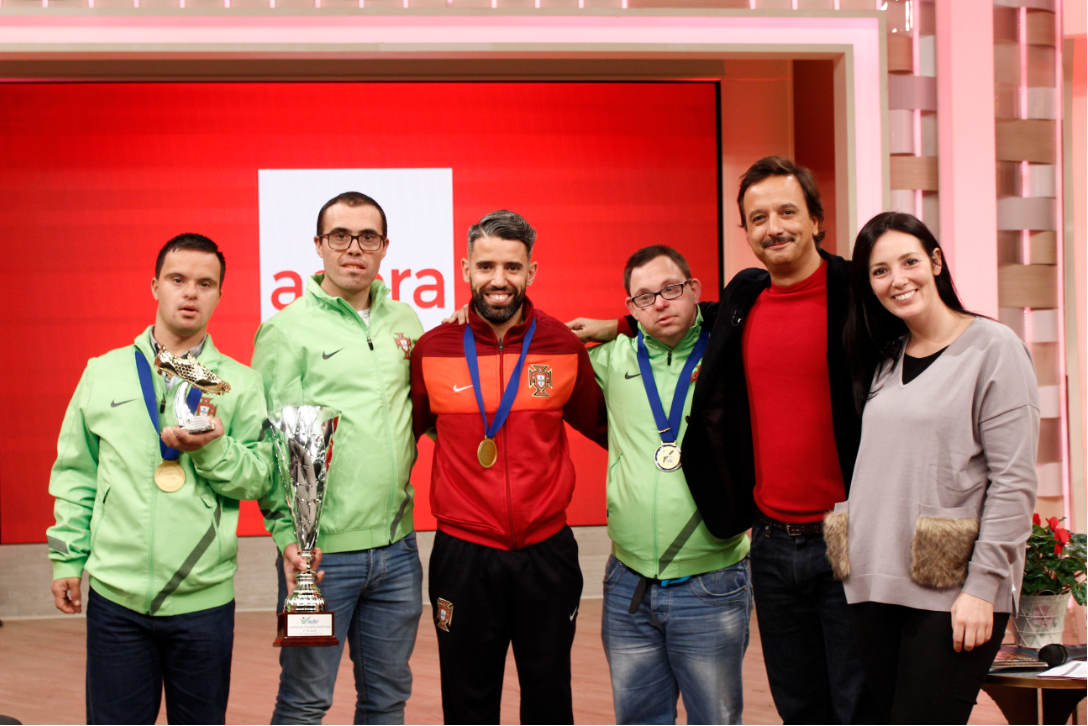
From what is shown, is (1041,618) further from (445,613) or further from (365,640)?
(365,640)

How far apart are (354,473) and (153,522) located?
537mm

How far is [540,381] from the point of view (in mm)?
2395

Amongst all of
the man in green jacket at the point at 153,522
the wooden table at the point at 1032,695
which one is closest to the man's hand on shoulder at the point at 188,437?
the man in green jacket at the point at 153,522

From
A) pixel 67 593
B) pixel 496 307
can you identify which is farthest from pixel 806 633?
pixel 67 593

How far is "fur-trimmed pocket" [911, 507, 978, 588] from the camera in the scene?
1822 mm

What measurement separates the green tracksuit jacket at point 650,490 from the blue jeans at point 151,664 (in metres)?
1.14

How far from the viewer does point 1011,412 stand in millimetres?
1791

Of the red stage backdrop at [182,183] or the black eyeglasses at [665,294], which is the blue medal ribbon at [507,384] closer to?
the black eyeglasses at [665,294]

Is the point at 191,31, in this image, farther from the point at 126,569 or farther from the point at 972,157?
the point at 972,157

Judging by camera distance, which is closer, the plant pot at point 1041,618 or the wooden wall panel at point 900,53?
the plant pot at point 1041,618

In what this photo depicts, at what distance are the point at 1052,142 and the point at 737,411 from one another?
3167 mm

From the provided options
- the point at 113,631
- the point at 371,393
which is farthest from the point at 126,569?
the point at 371,393

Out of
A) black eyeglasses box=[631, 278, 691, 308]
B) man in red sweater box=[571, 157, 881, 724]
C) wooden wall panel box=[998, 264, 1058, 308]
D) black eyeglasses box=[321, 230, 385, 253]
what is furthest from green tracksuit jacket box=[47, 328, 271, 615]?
wooden wall panel box=[998, 264, 1058, 308]

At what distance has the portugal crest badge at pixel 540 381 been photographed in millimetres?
2385
